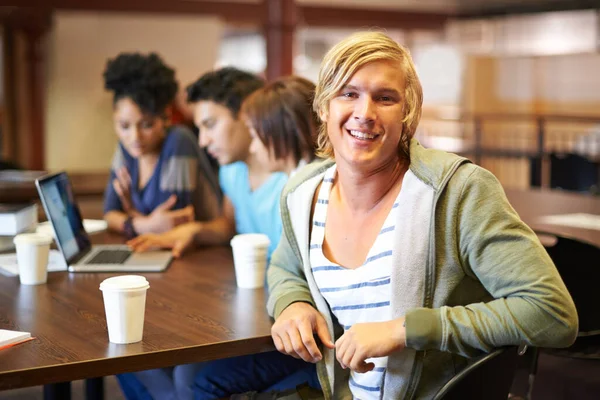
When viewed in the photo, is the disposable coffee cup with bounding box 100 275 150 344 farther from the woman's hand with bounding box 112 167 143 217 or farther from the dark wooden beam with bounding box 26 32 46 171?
the dark wooden beam with bounding box 26 32 46 171

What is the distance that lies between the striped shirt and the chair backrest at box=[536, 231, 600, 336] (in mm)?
996

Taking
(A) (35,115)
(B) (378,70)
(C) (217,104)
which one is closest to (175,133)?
(C) (217,104)

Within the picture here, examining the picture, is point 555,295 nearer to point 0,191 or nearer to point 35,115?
point 0,191

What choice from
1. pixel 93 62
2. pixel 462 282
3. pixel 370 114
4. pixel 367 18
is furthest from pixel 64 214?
pixel 367 18

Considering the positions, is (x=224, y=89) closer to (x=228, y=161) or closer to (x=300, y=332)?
(x=228, y=161)

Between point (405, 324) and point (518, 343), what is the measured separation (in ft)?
0.62

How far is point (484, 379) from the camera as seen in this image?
135 cm

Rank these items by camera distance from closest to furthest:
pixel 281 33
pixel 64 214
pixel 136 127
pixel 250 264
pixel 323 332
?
1. pixel 323 332
2. pixel 250 264
3. pixel 64 214
4. pixel 136 127
5. pixel 281 33

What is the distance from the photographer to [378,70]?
152cm

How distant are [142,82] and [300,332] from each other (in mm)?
1445

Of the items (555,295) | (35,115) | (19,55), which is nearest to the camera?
(555,295)

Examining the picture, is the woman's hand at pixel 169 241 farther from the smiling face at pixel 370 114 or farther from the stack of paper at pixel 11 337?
the smiling face at pixel 370 114

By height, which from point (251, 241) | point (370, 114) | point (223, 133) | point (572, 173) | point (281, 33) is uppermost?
point (281, 33)

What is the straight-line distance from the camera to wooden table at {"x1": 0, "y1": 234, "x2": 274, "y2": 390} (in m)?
1.44
